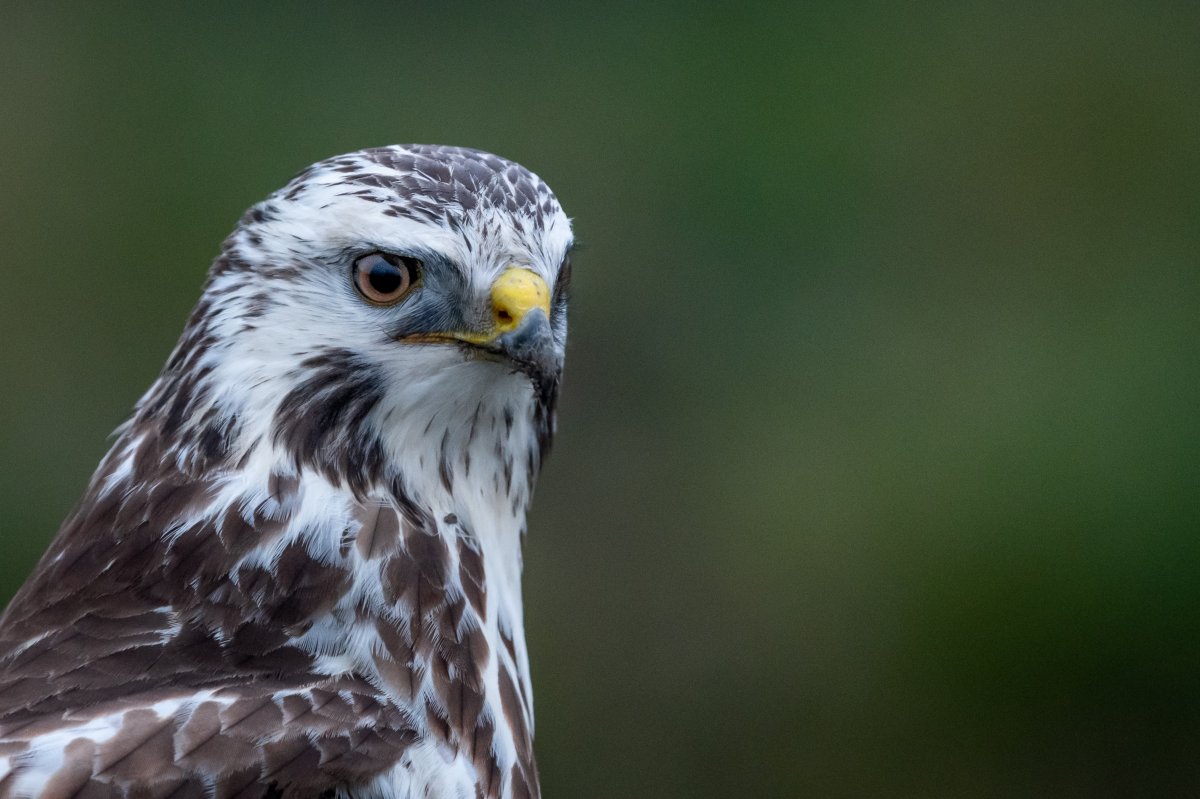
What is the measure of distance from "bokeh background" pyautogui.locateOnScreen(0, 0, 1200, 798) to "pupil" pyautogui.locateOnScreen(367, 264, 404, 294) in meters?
2.65

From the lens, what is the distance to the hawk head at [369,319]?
235 cm

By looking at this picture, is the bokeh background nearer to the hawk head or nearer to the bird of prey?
the bird of prey

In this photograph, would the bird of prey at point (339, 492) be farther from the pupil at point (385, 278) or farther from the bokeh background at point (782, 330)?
the bokeh background at point (782, 330)

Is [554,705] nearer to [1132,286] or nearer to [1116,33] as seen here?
[1132,286]

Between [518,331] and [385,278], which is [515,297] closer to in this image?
[518,331]

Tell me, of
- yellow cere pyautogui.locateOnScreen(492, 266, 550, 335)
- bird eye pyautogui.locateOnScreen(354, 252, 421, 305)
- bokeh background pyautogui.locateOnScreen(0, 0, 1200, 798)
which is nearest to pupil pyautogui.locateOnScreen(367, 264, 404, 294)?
bird eye pyautogui.locateOnScreen(354, 252, 421, 305)

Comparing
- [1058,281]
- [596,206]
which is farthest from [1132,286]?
[596,206]

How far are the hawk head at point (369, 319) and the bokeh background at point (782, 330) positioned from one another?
2518 millimetres

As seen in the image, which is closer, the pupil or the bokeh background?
the pupil

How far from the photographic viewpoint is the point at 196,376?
243 centimetres

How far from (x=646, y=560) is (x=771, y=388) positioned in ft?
2.81

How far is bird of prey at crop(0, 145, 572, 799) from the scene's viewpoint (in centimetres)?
225

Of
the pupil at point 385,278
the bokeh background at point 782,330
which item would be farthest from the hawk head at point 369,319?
the bokeh background at point 782,330

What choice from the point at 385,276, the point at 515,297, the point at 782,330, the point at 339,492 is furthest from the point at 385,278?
the point at 782,330
